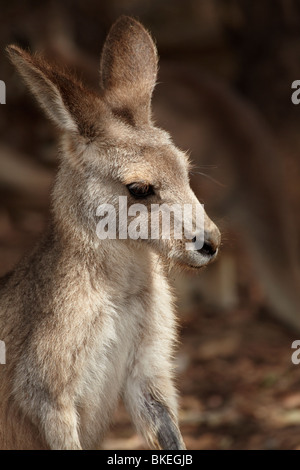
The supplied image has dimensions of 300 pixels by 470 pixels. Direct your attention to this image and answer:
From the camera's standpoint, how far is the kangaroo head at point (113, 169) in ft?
11.0

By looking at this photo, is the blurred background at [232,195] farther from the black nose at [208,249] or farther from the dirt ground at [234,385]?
the black nose at [208,249]

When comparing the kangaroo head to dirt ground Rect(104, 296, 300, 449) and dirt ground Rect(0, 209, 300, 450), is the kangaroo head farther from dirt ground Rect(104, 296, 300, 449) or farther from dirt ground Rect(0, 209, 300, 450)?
dirt ground Rect(104, 296, 300, 449)

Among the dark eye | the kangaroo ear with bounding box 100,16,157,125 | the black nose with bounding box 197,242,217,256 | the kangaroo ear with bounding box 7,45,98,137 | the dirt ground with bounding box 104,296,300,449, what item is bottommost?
the dirt ground with bounding box 104,296,300,449

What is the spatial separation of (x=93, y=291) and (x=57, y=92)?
0.82 metres

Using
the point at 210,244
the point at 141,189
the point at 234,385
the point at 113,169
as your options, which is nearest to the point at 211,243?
the point at 210,244

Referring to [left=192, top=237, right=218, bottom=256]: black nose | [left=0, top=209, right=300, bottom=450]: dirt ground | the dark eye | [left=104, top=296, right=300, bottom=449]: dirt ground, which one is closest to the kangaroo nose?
[left=192, top=237, right=218, bottom=256]: black nose

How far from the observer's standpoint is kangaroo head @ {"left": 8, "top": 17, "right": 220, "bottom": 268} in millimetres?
3350

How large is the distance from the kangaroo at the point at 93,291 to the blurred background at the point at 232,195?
1.37m

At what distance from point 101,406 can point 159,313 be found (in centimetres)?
47

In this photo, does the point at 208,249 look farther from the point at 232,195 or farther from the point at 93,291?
the point at 232,195

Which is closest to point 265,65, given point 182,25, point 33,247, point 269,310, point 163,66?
point 163,66

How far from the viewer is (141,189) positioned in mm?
3387

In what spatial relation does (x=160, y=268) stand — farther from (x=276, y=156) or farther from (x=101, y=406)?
(x=276, y=156)

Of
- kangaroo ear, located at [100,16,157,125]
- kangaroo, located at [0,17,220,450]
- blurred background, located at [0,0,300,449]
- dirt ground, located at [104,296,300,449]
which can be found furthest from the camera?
blurred background, located at [0,0,300,449]
